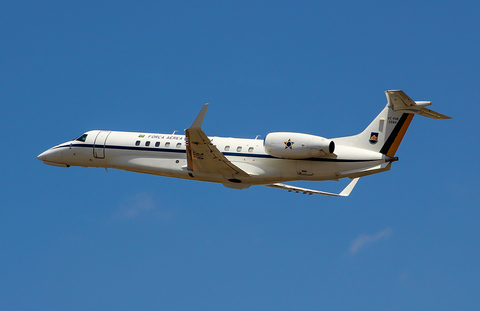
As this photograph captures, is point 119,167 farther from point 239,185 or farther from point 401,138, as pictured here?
point 401,138

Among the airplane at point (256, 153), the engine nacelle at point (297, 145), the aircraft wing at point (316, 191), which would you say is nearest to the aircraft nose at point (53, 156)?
the airplane at point (256, 153)

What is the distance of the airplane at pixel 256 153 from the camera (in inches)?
1070

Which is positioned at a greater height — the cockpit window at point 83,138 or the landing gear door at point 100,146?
the cockpit window at point 83,138

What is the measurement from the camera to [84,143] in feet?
110

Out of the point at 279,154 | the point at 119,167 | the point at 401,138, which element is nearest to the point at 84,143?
the point at 119,167

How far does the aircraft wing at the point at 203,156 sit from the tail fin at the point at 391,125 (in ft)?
17.4

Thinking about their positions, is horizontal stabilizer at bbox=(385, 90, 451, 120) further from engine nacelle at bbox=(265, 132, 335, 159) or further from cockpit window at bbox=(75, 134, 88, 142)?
cockpit window at bbox=(75, 134, 88, 142)

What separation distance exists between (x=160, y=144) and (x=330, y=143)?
904cm

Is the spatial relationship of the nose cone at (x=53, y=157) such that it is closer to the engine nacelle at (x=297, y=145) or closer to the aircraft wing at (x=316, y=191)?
the aircraft wing at (x=316, y=191)

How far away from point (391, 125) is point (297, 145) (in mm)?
4251

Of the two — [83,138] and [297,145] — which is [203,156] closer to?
[297,145]

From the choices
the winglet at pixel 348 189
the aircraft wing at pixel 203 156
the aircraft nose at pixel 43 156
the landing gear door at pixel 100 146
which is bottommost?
the winglet at pixel 348 189

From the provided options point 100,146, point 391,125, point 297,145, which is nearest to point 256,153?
point 297,145

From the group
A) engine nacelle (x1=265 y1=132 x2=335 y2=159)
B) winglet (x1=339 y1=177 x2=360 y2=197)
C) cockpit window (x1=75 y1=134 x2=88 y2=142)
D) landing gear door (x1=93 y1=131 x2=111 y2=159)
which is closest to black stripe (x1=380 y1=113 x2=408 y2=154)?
engine nacelle (x1=265 y1=132 x2=335 y2=159)
